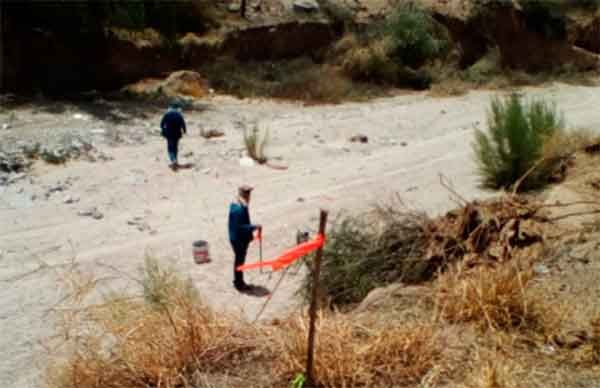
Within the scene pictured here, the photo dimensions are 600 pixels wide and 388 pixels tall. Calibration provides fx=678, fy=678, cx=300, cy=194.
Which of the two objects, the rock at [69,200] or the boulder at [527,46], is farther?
the boulder at [527,46]

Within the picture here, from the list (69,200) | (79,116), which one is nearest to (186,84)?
(79,116)

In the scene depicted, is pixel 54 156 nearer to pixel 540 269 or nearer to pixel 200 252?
pixel 200 252

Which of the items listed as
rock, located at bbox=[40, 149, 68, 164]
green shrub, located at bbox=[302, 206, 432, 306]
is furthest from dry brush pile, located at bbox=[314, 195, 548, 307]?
rock, located at bbox=[40, 149, 68, 164]

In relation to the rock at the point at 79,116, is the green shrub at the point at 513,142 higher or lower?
higher

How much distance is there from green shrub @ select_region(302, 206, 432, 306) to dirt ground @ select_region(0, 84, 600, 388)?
0.79 metres

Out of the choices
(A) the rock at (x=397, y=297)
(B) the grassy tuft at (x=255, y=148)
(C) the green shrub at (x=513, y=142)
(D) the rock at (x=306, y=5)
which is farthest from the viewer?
(D) the rock at (x=306, y=5)

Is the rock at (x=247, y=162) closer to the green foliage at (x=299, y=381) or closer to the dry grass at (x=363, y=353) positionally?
the dry grass at (x=363, y=353)

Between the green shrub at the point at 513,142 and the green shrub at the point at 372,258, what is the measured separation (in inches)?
152

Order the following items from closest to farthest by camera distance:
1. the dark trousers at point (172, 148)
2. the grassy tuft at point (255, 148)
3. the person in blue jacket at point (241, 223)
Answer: the person in blue jacket at point (241, 223), the dark trousers at point (172, 148), the grassy tuft at point (255, 148)

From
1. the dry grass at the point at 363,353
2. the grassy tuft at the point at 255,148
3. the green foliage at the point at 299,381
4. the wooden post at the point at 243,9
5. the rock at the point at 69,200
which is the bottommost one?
the rock at the point at 69,200

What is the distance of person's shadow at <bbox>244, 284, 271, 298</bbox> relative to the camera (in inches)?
328

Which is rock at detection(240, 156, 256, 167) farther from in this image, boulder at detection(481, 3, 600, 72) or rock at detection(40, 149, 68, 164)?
boulder at detection(481, 3, 600, 72)

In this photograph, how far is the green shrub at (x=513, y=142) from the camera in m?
10.6

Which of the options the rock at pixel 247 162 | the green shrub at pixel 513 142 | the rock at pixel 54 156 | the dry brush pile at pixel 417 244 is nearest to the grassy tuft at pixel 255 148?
the rock at pixel 247 162
